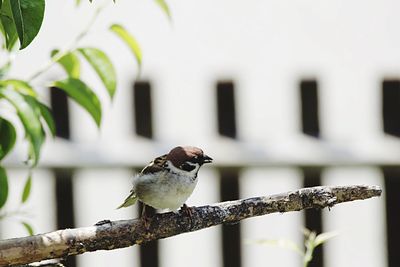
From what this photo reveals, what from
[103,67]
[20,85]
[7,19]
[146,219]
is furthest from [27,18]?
[103,67]

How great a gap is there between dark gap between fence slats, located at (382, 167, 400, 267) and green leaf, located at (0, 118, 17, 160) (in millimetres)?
2452

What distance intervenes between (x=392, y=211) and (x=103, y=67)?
2420 millimetres

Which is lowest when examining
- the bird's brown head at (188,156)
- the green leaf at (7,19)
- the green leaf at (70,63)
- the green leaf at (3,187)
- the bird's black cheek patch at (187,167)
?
the green leaf at (3,187)

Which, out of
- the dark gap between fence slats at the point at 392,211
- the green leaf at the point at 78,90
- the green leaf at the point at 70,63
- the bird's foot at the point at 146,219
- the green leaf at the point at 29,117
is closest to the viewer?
the bird's foot at the point at 146,219

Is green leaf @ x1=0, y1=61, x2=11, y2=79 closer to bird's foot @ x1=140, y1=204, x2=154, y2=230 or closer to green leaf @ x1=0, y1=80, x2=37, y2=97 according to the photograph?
green leaf @ x1=0, y1=80, x2=37, y2=97

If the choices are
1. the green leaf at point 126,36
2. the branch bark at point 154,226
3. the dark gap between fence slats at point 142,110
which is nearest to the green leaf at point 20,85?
the green leaf at point 126,36

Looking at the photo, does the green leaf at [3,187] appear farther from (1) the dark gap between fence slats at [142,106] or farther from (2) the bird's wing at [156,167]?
(1) the dark gap between fence slats at [142,106]

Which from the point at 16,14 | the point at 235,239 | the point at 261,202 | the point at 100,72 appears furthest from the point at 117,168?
the point at 16,14

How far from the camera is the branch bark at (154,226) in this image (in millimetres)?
1854

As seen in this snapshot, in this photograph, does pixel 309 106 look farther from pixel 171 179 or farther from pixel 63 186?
pixel 171 179

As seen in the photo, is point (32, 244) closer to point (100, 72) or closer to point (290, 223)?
point (100, 72)

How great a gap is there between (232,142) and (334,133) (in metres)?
0.52

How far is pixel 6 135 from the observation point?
2.15m

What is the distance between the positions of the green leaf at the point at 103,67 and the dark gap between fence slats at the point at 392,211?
2.20m
